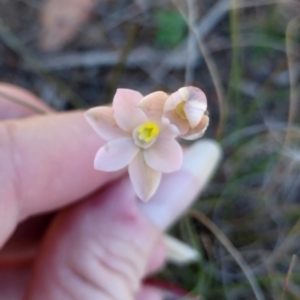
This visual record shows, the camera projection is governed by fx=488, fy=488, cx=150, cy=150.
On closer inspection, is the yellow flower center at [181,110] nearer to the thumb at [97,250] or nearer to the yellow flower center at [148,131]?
the yellow flower center at [148,131]

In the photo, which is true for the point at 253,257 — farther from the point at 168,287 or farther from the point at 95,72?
the point at 95,72

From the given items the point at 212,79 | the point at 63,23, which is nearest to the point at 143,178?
the point at 212,79

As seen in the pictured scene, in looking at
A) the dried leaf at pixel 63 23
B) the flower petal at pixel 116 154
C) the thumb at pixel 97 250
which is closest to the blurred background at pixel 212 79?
the dried leaf at pixel 63 23

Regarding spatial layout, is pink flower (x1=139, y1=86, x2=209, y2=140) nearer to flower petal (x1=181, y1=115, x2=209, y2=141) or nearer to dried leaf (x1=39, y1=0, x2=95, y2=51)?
flower petal (x1=181, y1=115, x2=209, y2=141)

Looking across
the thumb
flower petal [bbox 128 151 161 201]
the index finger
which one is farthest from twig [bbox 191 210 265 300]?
flower petal [bbox 128 151 161 201]

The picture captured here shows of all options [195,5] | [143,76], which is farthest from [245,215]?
[195,5]

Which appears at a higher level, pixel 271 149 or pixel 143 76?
pixel 143 76
